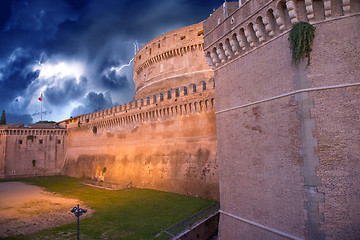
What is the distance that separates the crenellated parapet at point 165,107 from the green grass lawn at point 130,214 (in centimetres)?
698

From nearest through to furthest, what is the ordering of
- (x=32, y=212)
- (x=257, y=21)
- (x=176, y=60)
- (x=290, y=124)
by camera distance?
1. (x=290, y=124)
2. (x=257, y=21)
3. (x=32, y=212)
4. (x=176, y=60)

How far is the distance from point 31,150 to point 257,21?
3964cm

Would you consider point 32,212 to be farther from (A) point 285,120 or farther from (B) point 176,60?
(B) point 176,60

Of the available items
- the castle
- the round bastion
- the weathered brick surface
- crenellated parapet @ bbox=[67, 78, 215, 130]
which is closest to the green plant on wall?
the castle

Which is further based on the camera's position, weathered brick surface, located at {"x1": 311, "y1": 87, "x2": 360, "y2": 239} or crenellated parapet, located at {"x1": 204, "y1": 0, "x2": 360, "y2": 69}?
crenellated parapet, located at {"x1": 204, "y1": 0, "x2": 360, "y2": 69}

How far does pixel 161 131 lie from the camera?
2164 cm

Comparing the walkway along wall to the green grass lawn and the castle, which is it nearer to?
the green grass lawn

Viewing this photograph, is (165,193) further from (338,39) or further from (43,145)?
(43,145)

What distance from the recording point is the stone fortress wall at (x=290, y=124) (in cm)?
636

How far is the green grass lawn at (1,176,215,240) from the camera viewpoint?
11812mm

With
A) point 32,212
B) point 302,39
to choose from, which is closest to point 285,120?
point 302,39

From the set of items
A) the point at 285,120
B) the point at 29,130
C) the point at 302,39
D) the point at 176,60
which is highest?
the point at 176,60

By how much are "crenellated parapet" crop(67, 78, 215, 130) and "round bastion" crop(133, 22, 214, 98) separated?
6.40 metres

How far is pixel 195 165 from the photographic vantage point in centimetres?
1800
